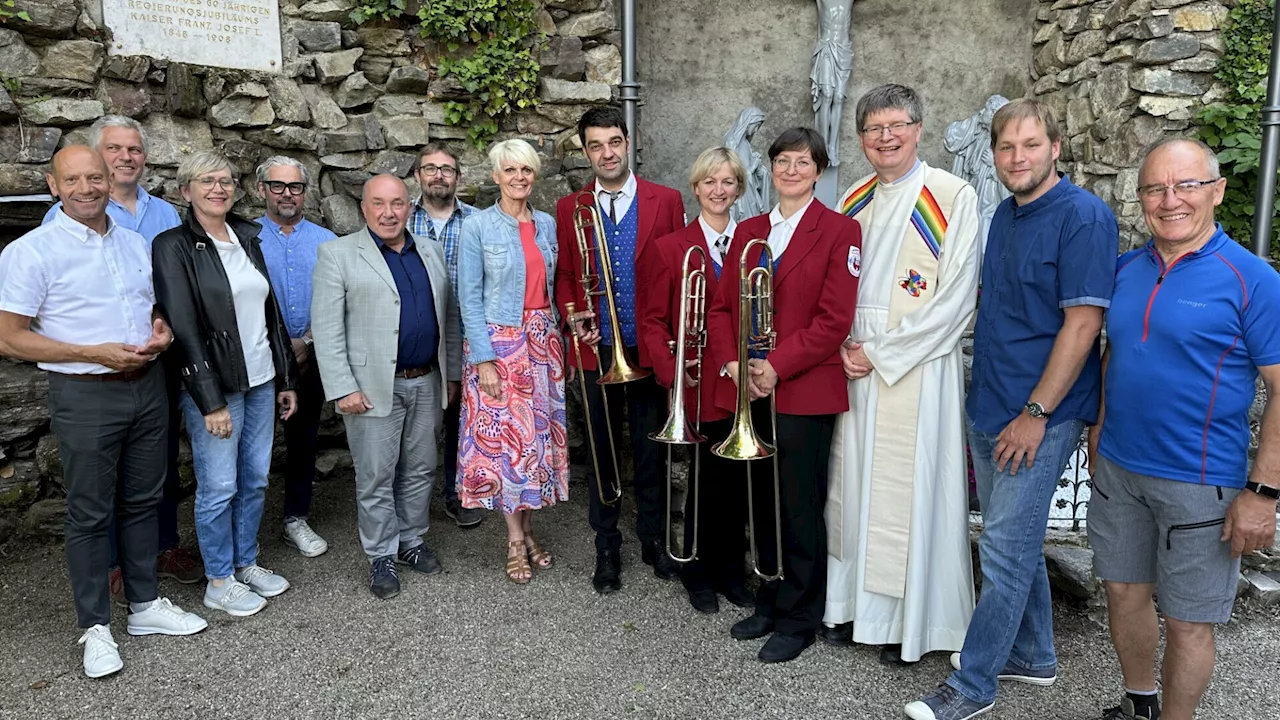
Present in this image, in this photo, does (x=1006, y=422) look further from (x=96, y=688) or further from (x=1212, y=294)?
(x=96, y=688)

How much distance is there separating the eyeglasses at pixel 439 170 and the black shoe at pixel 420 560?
1.81 metres

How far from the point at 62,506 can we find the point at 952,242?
458 cm

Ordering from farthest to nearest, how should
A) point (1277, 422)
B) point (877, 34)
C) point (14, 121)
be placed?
point (877, 34), point (14, 121), point (1277, 422)

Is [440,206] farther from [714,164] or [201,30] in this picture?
[201,30]

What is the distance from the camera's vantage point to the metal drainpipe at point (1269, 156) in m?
5.40

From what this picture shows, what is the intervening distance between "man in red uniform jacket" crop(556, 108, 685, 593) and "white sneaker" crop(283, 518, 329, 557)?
1.45 m

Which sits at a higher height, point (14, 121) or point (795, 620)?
point (14, 121)

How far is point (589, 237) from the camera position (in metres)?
3.67

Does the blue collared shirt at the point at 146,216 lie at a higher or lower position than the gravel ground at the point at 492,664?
higher

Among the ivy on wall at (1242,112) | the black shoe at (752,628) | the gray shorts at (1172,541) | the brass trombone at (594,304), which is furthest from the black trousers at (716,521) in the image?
the ivy on wall at (1242,112)

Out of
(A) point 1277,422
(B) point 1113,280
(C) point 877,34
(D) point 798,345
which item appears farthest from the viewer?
(C) point 877,34

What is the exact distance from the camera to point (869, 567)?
307cm

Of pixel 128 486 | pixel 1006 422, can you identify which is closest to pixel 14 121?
pixel 128 486

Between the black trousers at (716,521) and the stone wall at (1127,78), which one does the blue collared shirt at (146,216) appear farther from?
the stone wall at (1127,78)
